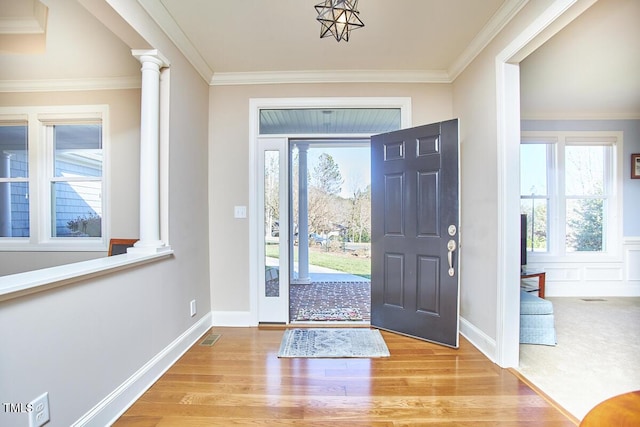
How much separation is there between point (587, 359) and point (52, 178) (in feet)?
17.5

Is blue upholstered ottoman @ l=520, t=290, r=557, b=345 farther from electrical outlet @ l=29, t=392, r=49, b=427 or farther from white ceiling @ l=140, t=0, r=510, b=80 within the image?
electrical outlet @ l=29, t=392, r=49, b=427

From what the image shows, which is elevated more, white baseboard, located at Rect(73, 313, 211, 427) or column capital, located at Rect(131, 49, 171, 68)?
column capital, located at Rect(131, 49, 171, 68)

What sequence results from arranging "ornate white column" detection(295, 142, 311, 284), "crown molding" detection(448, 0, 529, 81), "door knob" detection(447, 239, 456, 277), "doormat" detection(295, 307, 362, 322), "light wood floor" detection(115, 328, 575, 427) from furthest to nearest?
"ornate white column" detection(295, 142, 311, 284), "doormat" detection(295, 307, 362, 322), "door knob" detection(447, 239, 456, 277), "crown molding" detection(448, 0, 529, 81), "light wood floor" detection(115, 328, 575, 427)

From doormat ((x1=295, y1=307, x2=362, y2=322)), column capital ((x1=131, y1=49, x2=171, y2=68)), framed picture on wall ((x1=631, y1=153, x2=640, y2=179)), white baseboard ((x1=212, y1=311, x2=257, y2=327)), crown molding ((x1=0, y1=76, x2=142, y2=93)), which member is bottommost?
doormat ((x1=295, y1=307, x2=362, y2=322))

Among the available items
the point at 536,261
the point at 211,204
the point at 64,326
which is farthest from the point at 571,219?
the point at 64,326

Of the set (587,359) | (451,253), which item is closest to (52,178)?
(451,253)

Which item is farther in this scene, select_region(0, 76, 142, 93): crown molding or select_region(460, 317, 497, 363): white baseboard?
select_region(0, 76, 142, 93): crown molding

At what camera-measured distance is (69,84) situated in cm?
309

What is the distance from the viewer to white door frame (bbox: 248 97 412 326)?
303 centimetres

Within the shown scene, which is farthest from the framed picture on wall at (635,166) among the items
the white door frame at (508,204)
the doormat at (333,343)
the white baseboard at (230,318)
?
the white baseboard at (230,318)

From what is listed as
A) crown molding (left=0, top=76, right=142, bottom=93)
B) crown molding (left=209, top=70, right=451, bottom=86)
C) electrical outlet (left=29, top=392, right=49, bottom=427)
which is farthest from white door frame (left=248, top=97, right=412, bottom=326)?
electrical outlet (left=29, top=392, right=49, bottom=427)

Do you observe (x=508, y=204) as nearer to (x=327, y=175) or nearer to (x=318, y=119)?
(x=318, y=119)

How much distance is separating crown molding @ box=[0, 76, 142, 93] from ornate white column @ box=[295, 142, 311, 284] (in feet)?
8.73

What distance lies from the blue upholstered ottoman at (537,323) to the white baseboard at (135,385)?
3.01 metres
